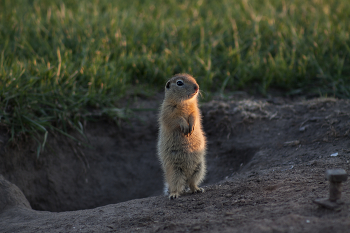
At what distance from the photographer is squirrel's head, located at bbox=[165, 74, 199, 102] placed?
3648 mm

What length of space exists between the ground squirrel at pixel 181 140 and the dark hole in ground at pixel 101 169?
78cm

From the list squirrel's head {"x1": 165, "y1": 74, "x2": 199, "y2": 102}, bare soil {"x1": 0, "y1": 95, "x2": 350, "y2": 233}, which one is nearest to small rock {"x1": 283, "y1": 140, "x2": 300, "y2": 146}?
bare soil {"x1": 0, "y1": 95, "x2": 350, "y2": 233}

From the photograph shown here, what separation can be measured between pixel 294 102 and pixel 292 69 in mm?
641

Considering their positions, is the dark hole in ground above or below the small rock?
below

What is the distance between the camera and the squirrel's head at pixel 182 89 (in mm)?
3648

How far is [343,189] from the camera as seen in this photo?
264 cm

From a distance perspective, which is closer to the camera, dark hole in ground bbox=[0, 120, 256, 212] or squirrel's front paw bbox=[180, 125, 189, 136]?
squirrel's front paw bbox=[180, 125, 189, 136]

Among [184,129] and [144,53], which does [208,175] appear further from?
[144,53]

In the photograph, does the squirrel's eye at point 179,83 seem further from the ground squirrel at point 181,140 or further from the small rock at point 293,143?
the small rock at point 293,143

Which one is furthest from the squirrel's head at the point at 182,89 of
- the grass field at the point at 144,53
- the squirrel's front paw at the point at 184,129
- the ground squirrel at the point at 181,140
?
the grass field at the point at 144,53

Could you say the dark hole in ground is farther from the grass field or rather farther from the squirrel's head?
the squirrel's head

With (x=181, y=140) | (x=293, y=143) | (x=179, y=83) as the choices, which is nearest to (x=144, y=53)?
(x=179, y=83)

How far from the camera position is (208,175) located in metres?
4.46

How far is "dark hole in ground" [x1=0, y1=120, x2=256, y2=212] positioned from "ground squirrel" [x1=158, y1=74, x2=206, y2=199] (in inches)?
30.7
